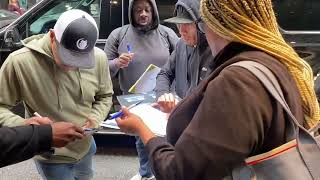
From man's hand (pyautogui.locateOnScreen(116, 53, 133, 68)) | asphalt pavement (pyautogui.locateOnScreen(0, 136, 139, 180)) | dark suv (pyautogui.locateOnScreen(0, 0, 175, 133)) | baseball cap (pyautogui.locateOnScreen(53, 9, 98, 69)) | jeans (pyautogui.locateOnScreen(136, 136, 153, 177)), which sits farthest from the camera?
dark suv (pyautogui.locateOnScreen(0, 0, 175, 133))

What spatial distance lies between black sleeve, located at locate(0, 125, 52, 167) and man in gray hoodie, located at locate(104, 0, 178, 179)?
1.84m

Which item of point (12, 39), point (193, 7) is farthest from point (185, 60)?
point (12, 39)

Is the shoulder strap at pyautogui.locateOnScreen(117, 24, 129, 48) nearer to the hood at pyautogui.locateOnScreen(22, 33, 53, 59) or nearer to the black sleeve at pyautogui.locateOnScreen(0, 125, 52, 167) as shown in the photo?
the hood at pyautogui.locateOnScreen(22, 33, 53, 59)

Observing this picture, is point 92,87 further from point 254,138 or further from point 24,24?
point 24,24

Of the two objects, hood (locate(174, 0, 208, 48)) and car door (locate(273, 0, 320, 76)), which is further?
car door (locate(273, 0, 320, 76))

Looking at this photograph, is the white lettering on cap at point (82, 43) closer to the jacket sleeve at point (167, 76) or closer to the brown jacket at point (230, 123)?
the jacket sleeve at point (167, 76)

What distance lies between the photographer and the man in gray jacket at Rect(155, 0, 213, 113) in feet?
8.09

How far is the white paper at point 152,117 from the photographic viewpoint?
1.98m

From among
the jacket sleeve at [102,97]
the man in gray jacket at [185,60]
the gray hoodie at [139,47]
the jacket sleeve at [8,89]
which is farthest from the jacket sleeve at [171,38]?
the jacket sleeve at [8,89]

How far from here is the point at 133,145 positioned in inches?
193

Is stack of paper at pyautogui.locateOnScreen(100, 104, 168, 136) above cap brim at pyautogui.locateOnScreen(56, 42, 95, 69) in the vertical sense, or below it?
below

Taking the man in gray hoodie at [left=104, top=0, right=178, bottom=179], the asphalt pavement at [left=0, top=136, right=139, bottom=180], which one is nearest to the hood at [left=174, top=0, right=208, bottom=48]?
the man in gray hoodie at [left=104, top=0, right=178, bottom=179]

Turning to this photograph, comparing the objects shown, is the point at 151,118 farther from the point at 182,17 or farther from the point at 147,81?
the point at 147,81

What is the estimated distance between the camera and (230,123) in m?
1.31
